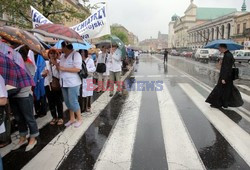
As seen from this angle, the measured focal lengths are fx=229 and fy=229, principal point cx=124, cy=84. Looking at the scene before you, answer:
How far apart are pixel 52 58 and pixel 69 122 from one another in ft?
4.69

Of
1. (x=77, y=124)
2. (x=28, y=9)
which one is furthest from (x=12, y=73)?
(x=28, y=9)

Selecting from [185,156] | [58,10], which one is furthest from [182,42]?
[185,156]

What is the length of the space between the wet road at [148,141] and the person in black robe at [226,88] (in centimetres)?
24

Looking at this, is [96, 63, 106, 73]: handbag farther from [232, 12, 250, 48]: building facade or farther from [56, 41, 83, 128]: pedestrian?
[232, 12, 250, 48]: building facade

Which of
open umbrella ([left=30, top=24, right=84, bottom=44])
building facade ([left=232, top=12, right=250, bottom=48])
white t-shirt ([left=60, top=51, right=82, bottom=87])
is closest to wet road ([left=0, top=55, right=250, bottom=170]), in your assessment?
white t-shirt ([left=60, top=51, right=82, bottom=87])

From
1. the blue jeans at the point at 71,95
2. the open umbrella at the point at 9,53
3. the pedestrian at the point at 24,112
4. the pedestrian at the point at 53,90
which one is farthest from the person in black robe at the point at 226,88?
the open umbrella at the point at 9,53

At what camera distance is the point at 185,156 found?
139 inches

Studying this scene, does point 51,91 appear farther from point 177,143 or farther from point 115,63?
point 115,63

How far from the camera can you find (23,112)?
371 cm

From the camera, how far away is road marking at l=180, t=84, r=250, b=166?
379 centimetres

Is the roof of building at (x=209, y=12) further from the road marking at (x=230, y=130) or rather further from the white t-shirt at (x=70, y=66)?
the white t-shirt at (x=70, y=66)

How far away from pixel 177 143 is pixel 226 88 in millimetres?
2935

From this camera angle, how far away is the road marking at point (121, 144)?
10.9 feet

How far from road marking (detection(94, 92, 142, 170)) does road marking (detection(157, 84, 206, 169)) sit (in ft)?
2.04
